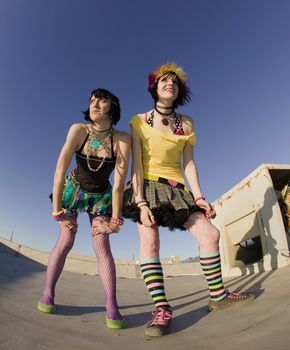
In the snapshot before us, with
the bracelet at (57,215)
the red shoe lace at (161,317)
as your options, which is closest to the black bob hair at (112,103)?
the bracelet at (57,215)

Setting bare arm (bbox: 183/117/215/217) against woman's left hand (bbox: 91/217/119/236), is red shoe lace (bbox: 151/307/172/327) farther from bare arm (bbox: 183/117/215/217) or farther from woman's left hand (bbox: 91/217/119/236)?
bare arm (bbox: 183/117/215/217)

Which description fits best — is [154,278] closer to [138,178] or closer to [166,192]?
[166,192]

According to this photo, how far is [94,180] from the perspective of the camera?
2107 mm

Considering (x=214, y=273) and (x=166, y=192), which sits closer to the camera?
(x=214, y=273)

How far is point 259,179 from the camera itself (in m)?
3.62

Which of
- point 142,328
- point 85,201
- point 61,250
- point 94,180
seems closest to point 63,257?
point 61,250

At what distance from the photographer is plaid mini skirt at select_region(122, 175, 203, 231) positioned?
195 cm

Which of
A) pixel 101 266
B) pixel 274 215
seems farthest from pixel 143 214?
pixel 274 215

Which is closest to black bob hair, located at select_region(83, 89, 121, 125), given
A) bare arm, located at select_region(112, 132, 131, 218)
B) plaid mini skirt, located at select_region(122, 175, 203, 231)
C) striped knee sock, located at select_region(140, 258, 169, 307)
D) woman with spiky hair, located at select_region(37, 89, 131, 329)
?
woman with spiky hair, located at select_region(37, 89, 131, 329)

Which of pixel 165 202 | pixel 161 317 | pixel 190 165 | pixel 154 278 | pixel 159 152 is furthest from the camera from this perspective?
pixel 190 165

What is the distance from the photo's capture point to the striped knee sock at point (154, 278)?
5.87ft

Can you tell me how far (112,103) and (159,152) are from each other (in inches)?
21.2

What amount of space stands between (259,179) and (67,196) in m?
2.62

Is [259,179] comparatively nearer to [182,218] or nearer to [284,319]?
[182,218]
